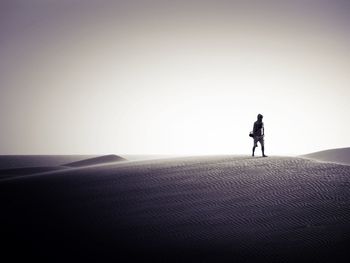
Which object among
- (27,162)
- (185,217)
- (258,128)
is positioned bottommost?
(27,162)

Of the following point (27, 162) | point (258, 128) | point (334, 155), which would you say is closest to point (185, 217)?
point (258, 128)

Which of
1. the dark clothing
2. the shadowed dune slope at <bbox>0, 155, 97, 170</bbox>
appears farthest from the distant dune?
the shadowed dune slope at <bbox>0, 155, 97, 170</bbox>

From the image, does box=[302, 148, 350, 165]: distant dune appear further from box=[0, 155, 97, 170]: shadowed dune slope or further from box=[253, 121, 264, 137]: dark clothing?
box=[0, 155, 97, 170]: shadowed dune slope

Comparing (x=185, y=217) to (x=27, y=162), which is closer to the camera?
(x=185, y=217)

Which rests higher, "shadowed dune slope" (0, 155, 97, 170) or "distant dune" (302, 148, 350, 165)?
"distant dune" (302, 148, 350, 165)

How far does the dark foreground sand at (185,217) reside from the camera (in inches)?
209

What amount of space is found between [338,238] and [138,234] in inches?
159

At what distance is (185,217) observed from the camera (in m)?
6.91

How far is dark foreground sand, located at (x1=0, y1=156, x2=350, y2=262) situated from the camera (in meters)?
5.32

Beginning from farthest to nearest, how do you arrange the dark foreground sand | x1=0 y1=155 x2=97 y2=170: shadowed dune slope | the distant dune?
x1=0 y1=155 x2=97 y2=170: shadowed dune slope
the distant dune
the dark foreground sand

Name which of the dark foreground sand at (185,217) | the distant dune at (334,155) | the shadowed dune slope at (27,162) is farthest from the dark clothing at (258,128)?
the shadowed dune slope at (27,162)

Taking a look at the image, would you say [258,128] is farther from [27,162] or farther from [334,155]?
[27,162]

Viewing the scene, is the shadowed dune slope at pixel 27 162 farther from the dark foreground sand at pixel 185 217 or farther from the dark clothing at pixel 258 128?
the dark clothing at pixel 258 128

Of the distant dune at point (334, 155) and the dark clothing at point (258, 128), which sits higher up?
the dark clothing at point (258, 128)
